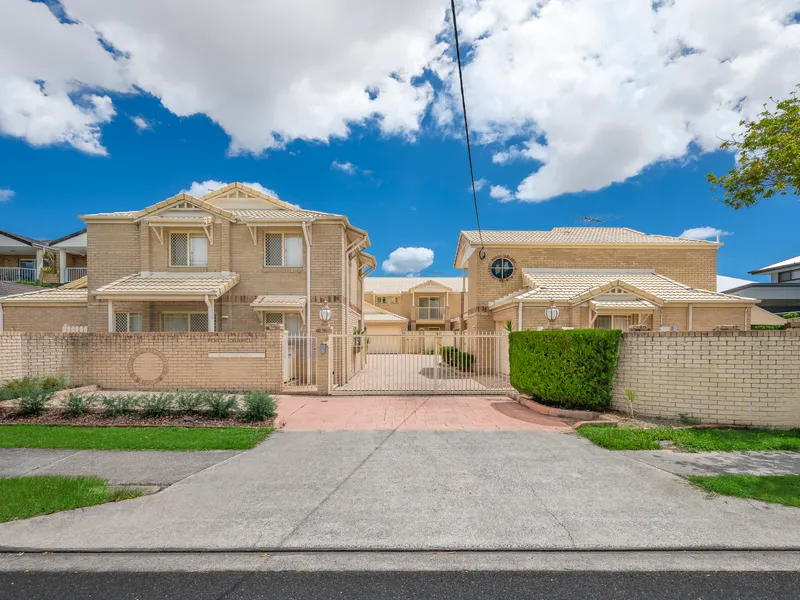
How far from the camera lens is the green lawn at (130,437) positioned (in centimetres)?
621

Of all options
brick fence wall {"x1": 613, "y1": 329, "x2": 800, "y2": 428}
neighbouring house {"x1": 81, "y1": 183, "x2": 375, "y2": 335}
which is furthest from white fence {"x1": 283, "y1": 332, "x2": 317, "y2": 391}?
brick fence wall {"x1": 613, "y1": 329, "x2": 800, "y2": 428}

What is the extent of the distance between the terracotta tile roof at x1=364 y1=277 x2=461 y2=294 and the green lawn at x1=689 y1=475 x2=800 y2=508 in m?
38.8

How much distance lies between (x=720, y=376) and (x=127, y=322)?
17.7 m

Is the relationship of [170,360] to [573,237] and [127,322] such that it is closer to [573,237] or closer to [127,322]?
[127,322]

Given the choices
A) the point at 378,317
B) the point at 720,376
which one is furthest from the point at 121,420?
the point at 378,317

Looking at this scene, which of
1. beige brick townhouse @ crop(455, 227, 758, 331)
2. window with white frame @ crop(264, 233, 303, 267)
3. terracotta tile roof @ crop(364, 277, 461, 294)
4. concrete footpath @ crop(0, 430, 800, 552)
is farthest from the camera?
terracotta tile roof @ crop(364, 277, 461, 294)

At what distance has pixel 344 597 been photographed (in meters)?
2.87

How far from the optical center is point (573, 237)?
21.2m

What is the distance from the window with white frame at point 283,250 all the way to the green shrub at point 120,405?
7187 millimetres

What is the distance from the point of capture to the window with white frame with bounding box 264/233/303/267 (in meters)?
14.2

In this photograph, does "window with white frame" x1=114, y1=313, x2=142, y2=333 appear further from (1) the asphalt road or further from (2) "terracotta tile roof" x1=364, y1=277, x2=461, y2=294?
(2) "terracotta tile roof" x1=364, y1=277, x2=461, y2=294

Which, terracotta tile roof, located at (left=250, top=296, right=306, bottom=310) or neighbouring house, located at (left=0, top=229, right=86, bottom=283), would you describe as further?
neighbouring house, located at (left=0, top=229, right=86, bottom=283)

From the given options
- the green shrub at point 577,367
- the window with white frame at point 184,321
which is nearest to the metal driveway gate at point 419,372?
the green shrub at point 577,367

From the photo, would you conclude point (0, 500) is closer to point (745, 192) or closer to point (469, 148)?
point (469, 148)
